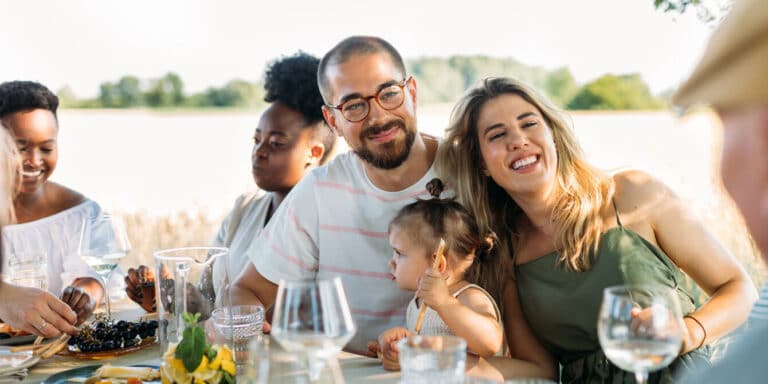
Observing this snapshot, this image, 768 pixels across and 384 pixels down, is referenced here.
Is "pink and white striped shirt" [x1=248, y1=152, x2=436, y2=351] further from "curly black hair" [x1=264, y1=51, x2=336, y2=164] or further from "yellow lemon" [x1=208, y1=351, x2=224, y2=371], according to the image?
"yellow lemon" [x1=208, y1=351, x2=224, y2=371]

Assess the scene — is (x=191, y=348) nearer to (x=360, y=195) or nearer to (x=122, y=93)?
(x=360, y=195)

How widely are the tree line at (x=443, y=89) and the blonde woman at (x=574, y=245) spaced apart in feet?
28.1

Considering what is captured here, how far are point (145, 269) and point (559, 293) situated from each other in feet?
4.88

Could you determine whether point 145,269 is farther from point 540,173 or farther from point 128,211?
point 128,211

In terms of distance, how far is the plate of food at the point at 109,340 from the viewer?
2.31m

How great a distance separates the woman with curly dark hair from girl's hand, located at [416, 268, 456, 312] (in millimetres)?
1636

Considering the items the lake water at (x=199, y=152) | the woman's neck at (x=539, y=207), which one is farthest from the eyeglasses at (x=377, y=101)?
the lake water at (x=199, y=152)

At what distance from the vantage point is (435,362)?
4.97 ft

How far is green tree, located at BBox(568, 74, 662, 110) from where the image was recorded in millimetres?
13953

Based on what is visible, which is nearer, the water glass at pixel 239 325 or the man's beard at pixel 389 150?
the water glass at pixel 239 325

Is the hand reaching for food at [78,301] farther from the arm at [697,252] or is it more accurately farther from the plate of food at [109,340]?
the arm at [697,252]

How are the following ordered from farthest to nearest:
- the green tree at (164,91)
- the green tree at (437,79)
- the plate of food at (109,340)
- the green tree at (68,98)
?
the green tree at (164,91), the green tree at (68,98), the green tree at (437,79), the plate of food at (109,340)

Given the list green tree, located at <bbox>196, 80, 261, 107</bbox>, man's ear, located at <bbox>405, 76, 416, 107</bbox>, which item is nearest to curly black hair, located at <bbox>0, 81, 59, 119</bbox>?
man's ear, located at <bbox>405, 76, 416, 107</bbox>

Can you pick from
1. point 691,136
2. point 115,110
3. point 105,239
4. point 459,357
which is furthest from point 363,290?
point 115,110
